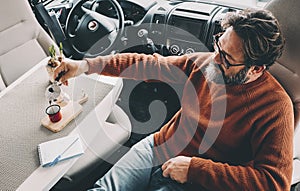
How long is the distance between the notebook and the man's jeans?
0.22 m

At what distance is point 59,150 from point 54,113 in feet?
0.55

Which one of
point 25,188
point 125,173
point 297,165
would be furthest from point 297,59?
point 25,188

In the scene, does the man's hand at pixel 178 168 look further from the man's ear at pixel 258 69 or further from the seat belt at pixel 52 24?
the seat belt at pixel 52 24

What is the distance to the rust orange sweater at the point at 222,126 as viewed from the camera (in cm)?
128

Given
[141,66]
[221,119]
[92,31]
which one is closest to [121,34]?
[92,31]

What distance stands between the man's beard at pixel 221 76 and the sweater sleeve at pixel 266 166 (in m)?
0.18

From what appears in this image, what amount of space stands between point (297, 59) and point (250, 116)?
30cm

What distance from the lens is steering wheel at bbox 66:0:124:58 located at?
233 cm

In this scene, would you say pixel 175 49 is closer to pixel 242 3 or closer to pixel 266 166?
pixel 242 3

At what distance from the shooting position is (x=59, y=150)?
134 cm

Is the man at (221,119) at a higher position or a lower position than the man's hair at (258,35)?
lower

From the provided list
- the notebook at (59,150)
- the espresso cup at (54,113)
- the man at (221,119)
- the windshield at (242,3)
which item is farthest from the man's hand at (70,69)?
the windshield at (242,3)

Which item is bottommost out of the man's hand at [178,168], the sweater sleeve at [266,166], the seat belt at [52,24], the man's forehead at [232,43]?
the man's hand at [178,168]

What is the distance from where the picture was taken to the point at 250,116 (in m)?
1.34
